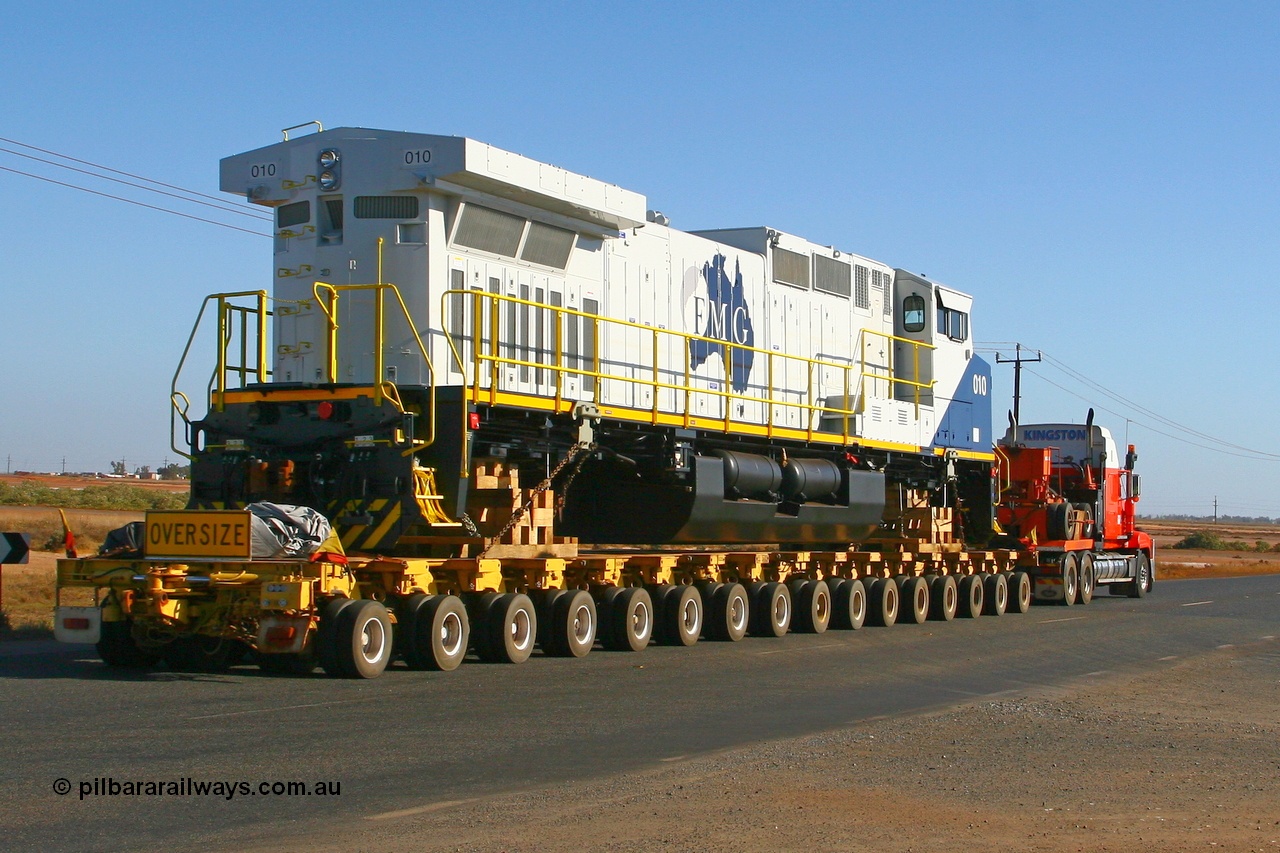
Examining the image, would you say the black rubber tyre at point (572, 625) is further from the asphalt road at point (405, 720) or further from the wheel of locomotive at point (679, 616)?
the wheel of locomotive at point (679, 616)

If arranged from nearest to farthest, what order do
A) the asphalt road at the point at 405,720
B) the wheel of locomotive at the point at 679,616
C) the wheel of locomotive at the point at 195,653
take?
the asphalt road at the point at 405,720 → the wheel of locomotive at the point at 195,653 → the wheel of locomotive at the point at 679,616

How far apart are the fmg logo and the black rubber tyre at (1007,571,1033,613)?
974 cm

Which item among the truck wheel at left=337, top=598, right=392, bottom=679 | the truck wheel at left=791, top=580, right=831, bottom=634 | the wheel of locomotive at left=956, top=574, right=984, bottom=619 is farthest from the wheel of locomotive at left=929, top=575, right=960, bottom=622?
the truck wheel at left=337, top=598, right=392, bottom=679

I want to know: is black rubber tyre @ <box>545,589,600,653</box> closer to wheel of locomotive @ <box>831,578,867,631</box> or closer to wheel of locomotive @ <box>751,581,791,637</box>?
wheel of locomotive @ <box>751,581,791,637</box>

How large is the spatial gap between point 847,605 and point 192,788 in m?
16.2

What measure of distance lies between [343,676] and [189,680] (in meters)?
1.60

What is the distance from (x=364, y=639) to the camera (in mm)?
14406

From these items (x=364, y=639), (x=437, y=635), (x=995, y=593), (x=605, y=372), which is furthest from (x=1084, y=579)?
(x=364, y=639)

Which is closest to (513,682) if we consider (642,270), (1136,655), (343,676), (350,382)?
(343,676)

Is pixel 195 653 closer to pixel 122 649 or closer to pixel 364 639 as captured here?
pixel 122 649

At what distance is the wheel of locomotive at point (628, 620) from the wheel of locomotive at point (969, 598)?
10.7m

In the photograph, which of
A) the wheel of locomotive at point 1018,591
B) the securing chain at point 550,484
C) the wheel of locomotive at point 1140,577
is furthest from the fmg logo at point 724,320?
the wheel of locomotive at point 1140,577

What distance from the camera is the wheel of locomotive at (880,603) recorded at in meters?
24.6

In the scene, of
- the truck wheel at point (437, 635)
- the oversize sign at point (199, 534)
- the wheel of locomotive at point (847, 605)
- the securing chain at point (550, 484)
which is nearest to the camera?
the oversize sign at point (199, 534)
